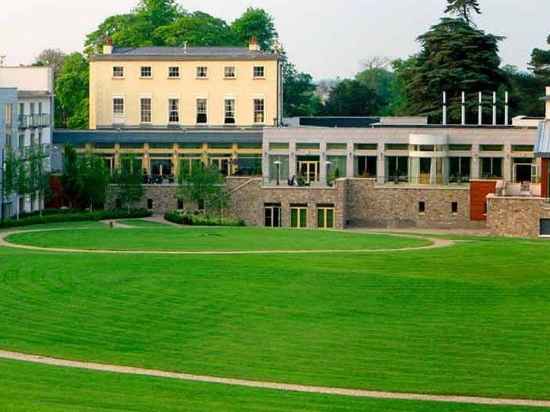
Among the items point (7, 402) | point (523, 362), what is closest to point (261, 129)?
point (523, 362)

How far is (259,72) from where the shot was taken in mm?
104375

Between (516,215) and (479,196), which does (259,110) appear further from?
(516,215)

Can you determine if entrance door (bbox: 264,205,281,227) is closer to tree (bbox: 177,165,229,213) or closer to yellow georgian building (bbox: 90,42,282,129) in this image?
tree (bbox: 177,165,229,213)

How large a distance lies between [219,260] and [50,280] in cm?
904

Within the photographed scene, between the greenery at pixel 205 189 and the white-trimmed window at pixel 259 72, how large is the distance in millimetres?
13724

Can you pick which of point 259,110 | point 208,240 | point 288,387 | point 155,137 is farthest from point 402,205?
point 288,387

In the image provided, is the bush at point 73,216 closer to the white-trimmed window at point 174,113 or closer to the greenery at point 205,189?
the greenery at point 205,189

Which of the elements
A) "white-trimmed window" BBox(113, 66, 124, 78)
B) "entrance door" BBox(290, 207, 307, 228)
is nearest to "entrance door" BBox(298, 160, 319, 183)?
"entrance door" BBox(290, 207, 307, 228)

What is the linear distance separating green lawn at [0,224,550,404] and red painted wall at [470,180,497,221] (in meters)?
22.9

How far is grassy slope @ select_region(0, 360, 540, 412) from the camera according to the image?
32375mm

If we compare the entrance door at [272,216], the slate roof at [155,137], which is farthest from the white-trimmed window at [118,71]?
the entrance door at [272,216]

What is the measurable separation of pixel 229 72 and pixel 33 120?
1633cm

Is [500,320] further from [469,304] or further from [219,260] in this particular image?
[219,260]

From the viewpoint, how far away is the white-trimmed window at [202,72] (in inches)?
4114
